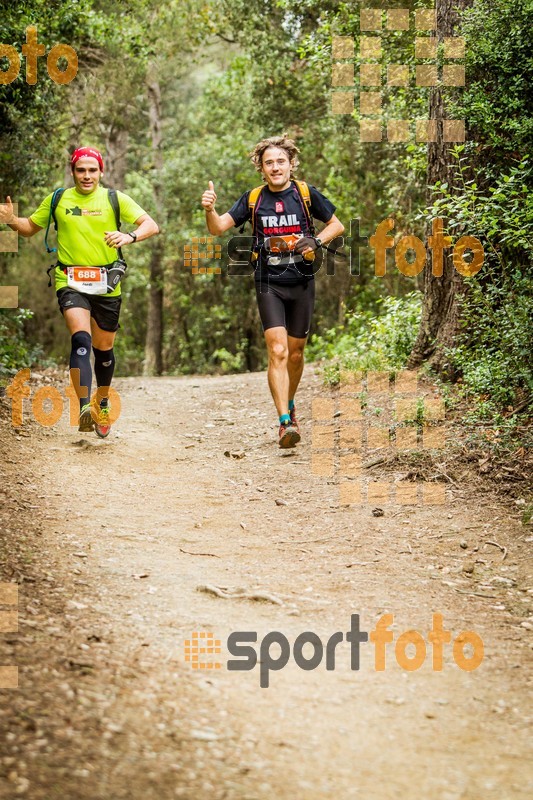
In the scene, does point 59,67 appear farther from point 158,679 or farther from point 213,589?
point 158,679

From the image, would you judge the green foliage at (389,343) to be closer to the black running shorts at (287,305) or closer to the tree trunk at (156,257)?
the black running shorts at (287,305)

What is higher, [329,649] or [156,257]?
[156,257]

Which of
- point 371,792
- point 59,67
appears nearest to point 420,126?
point 59,67

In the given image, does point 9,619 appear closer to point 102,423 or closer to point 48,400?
point 102,423

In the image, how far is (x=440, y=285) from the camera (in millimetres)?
8383

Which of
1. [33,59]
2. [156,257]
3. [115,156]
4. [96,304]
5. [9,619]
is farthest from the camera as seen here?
[156,257]

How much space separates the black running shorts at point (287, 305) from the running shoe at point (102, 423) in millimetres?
1600

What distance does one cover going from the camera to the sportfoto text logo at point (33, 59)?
9.94 meters

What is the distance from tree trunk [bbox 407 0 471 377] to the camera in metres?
8.03

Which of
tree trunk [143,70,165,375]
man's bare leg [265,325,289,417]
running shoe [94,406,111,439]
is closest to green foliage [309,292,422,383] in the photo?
man's bare leg [265,325,289,417]

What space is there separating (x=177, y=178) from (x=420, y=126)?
48.7ft

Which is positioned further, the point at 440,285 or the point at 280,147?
the point at 440,285

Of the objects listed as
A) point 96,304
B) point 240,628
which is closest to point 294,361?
point 96,304

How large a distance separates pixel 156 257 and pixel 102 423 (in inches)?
691
